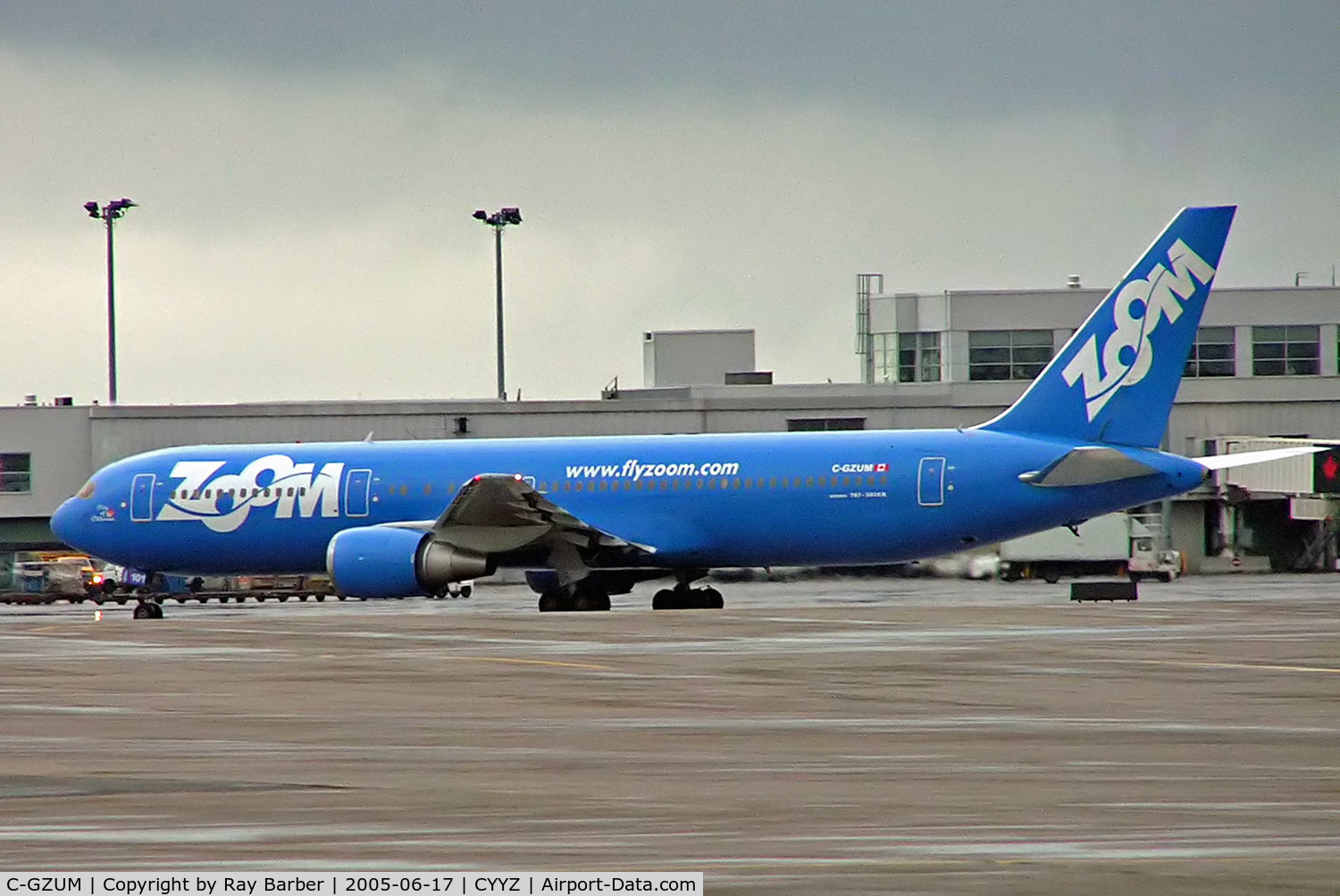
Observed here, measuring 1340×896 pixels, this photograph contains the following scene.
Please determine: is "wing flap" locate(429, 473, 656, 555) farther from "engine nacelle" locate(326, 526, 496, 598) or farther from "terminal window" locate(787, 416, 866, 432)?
"terminal window" locate(787, 416, 866, 432)

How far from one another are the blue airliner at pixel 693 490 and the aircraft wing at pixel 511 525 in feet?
0.13

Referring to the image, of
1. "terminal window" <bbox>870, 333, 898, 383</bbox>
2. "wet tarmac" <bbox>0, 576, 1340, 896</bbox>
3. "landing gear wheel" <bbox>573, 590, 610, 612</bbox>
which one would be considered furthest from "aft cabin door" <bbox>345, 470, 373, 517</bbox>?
"terminal window" <bbox>870, 333, 898, 383</bbox>

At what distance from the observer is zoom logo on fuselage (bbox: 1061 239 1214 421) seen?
3822 cm

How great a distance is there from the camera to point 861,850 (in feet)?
33.0

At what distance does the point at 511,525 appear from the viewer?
39688 mm

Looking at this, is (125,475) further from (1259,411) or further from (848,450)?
(1259,411)

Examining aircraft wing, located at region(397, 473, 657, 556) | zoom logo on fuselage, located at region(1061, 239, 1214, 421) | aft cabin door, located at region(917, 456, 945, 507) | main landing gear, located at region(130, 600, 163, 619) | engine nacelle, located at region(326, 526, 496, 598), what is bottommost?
main landing gear, located at region(130, 600, 163, 619)

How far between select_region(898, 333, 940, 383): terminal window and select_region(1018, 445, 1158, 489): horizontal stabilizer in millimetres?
38063

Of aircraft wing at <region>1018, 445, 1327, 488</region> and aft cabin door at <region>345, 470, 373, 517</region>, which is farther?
aft cabin door at <region>345, 470, 373, 517</region>

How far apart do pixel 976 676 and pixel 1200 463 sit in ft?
62.9

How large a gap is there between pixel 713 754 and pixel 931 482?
24.3 m

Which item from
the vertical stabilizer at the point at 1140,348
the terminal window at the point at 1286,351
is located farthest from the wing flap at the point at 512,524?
the terminal window at the point at 1286,351

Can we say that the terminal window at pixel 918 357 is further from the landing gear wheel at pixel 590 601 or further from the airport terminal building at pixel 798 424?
the landing gear wheel at pixel 590 601

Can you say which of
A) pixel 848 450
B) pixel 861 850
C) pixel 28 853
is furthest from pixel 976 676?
pixel 848 450
